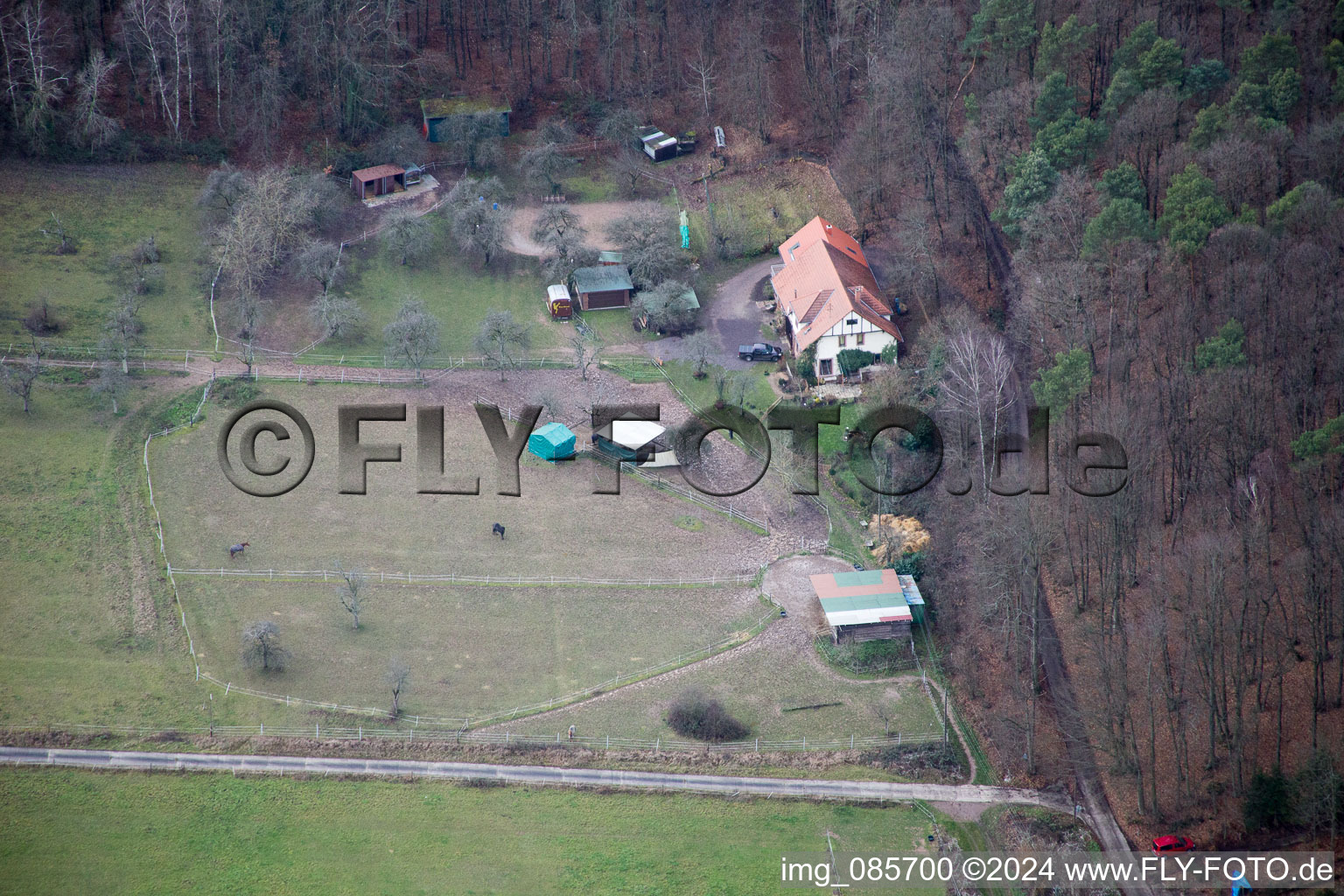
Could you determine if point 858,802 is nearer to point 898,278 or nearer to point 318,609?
point 318,609

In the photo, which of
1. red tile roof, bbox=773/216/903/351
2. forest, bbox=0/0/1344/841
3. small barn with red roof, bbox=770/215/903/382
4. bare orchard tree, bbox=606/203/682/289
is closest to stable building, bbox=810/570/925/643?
forest, bbox=0/0/1344/841

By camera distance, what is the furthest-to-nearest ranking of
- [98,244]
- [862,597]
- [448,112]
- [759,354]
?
[448,112], [98,244], [759,354], [862,597]

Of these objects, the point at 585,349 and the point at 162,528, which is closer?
the point at 162,528

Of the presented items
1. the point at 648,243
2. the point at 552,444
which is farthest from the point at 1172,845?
the point at 648,243

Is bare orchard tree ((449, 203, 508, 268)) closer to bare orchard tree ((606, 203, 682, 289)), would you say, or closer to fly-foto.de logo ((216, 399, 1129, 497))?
bare orchard tree ((606, 203, 682, 289))

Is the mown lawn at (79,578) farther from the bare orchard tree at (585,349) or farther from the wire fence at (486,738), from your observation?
the bare orchard tree at (585,349)

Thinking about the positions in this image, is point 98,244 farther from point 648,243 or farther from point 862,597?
point 862,597
